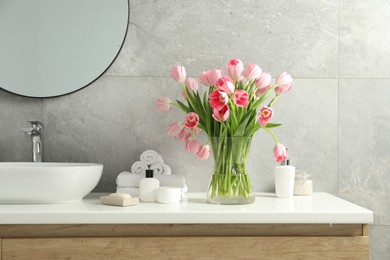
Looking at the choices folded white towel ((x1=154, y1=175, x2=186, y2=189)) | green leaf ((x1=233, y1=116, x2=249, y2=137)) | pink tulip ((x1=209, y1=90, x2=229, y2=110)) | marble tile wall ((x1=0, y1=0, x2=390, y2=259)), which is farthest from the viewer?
marble tile wall ((x1=0, y1=0, x2=390, y2=259))

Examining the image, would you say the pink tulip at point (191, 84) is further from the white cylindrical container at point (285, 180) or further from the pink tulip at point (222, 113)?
the white cylindrical container at point (285, 180)

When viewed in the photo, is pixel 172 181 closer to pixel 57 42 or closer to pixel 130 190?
pixel 130 190

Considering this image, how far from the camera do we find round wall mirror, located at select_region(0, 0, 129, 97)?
2.12 metres

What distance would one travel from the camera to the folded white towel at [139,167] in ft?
6.72

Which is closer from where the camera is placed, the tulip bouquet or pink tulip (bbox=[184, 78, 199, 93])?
the tulip bouquet

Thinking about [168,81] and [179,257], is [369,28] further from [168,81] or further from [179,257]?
[179,257]

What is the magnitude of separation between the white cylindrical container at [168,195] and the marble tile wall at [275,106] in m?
0.34

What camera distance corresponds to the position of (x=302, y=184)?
2062 mm

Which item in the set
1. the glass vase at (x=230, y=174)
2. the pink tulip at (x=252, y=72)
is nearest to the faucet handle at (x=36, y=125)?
the glass vase at (x=230, y=174)

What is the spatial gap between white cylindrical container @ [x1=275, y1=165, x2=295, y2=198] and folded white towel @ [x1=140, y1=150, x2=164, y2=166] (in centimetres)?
47

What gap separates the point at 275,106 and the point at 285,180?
0.35m

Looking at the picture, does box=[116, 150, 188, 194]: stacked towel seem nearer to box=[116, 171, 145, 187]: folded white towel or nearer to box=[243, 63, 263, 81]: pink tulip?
box=[116, 171, 145, 187]: folded white towel

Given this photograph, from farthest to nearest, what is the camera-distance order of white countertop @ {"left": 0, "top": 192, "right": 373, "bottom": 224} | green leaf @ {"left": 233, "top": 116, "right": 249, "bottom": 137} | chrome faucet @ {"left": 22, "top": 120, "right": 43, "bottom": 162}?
chrome faucet @ {"left": 22, "top": 120, "right": 43, "bottom": 162}, green leaf @ {"left": 233, "top": 116, "right": 249, "bottom": 137}, white countertop @ {"left": 0, "top": 192, "right": 373, "bottom": 224}

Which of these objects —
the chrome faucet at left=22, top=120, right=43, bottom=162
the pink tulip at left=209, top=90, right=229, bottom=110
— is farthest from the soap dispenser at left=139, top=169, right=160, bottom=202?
the chrome faucet at left=22, top=120, right=43, bottom=162
